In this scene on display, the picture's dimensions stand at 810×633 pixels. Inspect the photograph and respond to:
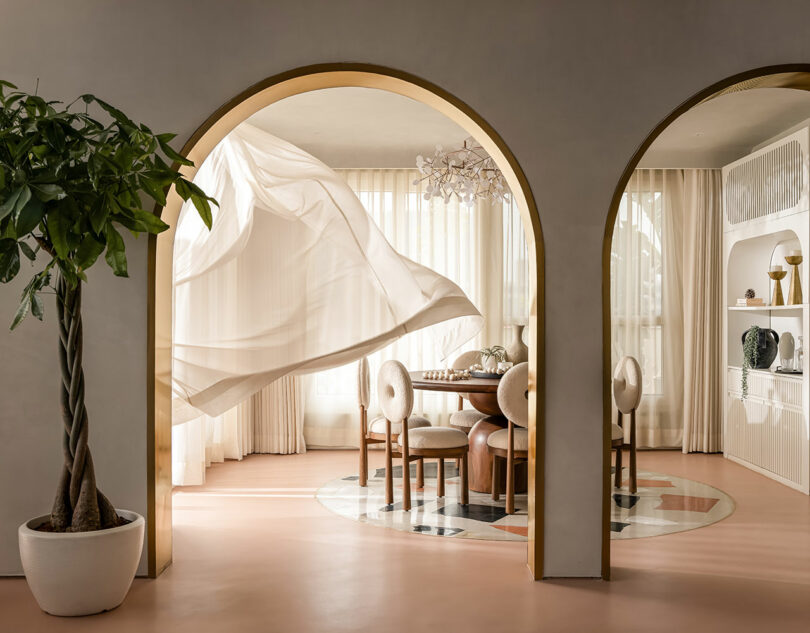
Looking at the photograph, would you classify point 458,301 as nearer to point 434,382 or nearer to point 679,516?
point 434,382

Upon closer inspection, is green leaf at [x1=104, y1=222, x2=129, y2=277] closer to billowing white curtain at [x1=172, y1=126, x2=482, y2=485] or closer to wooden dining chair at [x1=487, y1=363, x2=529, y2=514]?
billowing white curtain at [x1=172, y1=126, x2=482, y2=485]

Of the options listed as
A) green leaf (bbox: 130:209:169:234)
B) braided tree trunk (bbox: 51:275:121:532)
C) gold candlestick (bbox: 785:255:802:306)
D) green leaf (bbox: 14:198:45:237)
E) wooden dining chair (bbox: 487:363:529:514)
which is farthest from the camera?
gold candlestick (bbox: 785:255:802:306)

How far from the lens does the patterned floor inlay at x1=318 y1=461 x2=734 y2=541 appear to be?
14.2ft

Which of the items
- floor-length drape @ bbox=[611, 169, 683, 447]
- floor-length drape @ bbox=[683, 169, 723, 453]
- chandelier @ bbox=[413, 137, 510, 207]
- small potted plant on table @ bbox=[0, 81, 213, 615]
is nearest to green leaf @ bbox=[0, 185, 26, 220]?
small potted plant on table @ bbox=[0, 81, 213, 615]

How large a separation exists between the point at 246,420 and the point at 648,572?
404 centimetres

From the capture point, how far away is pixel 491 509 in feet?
15.7

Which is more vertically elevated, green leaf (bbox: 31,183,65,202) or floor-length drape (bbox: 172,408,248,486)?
green leaf (bbox: 31,183,65,202)

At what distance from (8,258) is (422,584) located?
217 centimetres

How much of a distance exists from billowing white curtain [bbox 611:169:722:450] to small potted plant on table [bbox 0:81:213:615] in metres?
5.08

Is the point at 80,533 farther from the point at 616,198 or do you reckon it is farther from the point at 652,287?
the point at 652,287

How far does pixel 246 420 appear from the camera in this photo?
6691mm

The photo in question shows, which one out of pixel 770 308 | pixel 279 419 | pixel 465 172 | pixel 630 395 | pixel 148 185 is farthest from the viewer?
pixel 279 419

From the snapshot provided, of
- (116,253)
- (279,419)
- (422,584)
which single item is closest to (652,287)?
(279,419)

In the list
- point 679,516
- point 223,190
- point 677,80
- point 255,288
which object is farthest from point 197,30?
point 679,516
